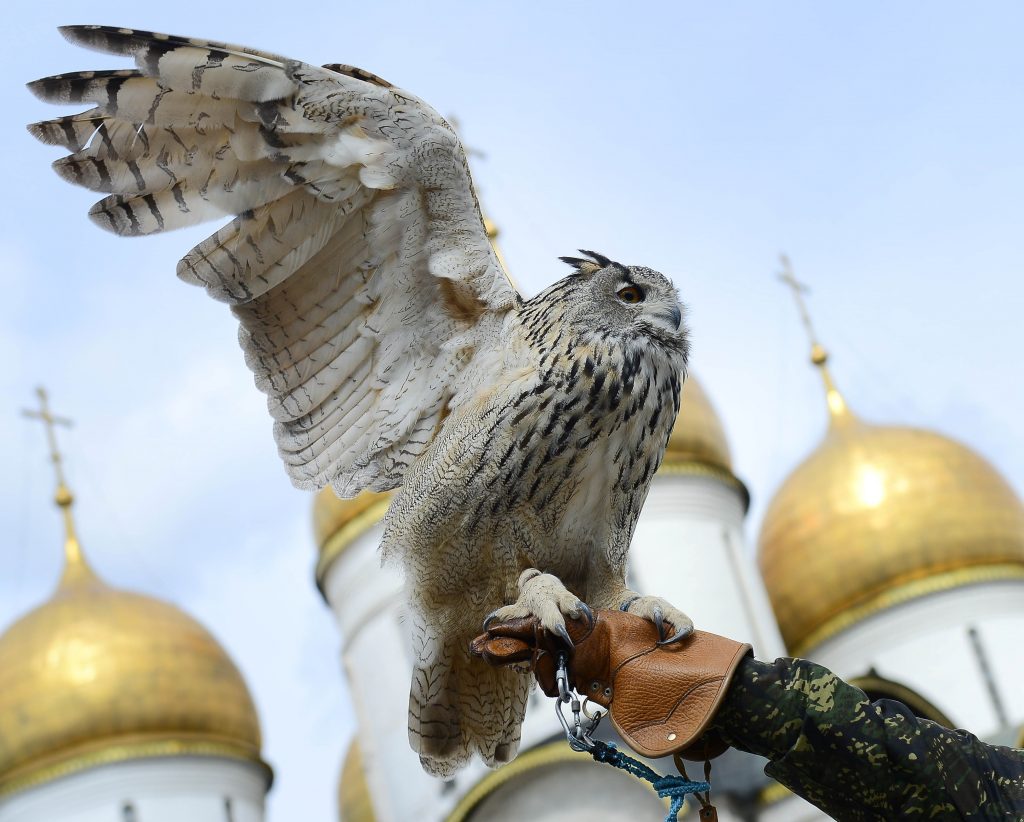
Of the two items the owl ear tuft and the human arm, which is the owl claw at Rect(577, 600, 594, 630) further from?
the owl ear tuft

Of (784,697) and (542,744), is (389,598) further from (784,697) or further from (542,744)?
(784,697)

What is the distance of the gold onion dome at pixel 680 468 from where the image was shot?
2478 cm

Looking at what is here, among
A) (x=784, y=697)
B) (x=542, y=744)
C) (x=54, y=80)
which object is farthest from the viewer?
(x=542, y=744)

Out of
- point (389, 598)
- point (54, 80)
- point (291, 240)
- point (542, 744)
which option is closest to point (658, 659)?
point (291, 240)

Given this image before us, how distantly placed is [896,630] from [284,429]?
801 inches

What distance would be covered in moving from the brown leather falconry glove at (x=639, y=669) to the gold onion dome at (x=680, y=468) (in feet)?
63.1

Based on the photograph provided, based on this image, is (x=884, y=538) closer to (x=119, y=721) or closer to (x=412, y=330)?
(x=119, y=721)

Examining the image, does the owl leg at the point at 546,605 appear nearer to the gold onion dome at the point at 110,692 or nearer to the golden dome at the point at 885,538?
the golden dome at the point at 885,538

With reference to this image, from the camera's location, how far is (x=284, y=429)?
6352 mm

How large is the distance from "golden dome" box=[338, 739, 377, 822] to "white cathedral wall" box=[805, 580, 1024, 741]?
20.3 feet

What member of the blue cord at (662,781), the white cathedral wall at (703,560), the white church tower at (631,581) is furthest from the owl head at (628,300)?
the white cathedral wall at (703,560)

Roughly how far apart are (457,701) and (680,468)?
63.2 feet

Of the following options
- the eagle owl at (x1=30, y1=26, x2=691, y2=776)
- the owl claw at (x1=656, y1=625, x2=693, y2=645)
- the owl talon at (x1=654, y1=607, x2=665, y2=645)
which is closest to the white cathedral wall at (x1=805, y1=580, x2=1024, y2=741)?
the eagle owl at (x1=30, y1=26, x2=691, y2=776)

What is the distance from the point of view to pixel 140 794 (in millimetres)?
25969
